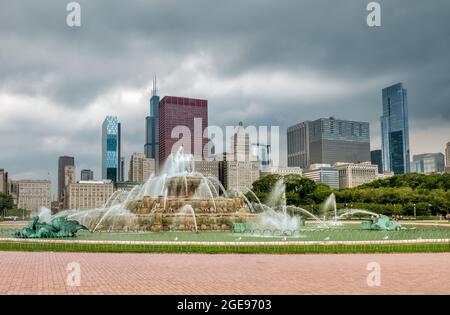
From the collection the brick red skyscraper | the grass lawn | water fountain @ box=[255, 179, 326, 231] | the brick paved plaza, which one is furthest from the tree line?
the brick red skyscraper

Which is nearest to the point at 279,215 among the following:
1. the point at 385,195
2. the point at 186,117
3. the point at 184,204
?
the point at 184,204

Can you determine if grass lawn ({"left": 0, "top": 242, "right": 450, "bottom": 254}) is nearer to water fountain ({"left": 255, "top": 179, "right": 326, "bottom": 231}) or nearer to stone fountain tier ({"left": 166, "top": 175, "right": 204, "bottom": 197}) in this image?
water fountain ({"left": 255, "top": 179, "right": 326, "bottom": 231})

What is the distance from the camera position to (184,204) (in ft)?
113

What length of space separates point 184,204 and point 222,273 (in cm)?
2086

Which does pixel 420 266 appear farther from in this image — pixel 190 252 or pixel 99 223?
pixel 99 223

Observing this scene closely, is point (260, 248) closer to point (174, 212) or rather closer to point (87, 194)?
point (174, 212)

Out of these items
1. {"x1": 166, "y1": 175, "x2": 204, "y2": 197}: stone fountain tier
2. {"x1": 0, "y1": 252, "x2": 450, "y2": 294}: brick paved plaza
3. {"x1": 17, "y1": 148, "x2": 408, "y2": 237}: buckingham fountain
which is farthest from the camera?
{"x1": 166, "y1": 175, "x2": 204, "y2": 197}: stone fountain tier

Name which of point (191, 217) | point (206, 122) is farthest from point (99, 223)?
point (206, 122)

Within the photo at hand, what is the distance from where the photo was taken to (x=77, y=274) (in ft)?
43.9

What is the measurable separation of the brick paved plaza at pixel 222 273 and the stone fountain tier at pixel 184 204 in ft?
51.2

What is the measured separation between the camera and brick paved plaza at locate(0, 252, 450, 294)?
11352 millimetres

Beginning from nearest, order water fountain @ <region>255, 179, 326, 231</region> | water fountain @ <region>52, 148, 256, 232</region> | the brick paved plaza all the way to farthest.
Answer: the brick paved plaza → water fountain @ <region>52, 148, 256, 232</region> → water fountain @ <region>255, 179, 326, 231</region>

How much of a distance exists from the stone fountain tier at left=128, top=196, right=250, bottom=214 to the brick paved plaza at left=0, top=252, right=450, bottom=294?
1560cm
